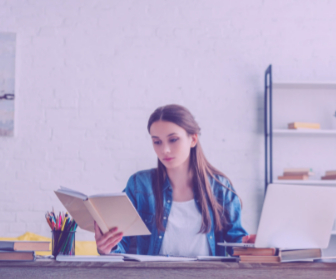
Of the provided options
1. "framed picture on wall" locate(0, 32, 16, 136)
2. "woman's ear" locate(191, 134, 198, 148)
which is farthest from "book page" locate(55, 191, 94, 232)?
"framed picture on wall" locate(0, 32, 16, 136)

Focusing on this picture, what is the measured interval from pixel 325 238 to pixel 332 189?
174 mm

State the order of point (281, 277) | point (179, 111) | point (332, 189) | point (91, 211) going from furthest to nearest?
point (179, 111) < point (91, 211) < point (332, 189) < point (281, 277)

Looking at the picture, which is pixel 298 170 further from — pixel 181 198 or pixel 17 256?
pixel 17 256

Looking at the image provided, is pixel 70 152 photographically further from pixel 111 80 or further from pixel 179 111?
pixel 179 111

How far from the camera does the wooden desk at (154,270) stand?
1072 mm

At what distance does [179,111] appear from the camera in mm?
1886

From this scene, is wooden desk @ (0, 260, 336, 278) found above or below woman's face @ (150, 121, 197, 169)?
below

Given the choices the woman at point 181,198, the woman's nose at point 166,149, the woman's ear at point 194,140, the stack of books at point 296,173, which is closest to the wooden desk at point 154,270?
the woman at point 181,198

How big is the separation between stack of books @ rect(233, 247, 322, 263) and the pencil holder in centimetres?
56

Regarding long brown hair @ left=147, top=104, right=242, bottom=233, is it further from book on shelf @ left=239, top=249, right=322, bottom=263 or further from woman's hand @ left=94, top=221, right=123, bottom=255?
→ book on shelf @ left=239, top=249, right=322, bottom=263

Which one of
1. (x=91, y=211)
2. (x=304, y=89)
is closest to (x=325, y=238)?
(x=91, y=211)

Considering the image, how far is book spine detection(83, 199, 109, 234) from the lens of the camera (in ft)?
4.10

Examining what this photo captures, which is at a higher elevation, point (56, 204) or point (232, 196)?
point (232, 196)

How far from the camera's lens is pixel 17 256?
1.19 metres
